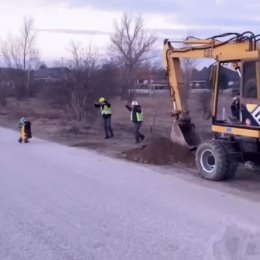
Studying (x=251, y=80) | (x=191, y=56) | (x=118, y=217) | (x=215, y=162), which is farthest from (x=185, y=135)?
(x=118, y=217)

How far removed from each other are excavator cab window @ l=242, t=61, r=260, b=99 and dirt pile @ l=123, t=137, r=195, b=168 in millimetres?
3131

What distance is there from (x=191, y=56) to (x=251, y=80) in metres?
2.92

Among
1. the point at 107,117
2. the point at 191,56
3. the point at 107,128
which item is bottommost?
the point at 107,128

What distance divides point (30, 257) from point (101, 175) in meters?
6.15

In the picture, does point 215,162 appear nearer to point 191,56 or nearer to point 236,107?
point 236,107

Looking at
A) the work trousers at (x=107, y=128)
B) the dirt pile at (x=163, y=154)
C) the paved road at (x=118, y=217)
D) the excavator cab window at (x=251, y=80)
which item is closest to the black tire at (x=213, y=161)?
the paved road at (x=118, y=217)

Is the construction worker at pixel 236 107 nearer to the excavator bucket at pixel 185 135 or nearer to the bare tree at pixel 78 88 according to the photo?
the excavator bucket at pixel 185 135

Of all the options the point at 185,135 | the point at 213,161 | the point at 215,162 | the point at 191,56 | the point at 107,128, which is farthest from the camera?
the point at 107,128

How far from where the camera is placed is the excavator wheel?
12000mm

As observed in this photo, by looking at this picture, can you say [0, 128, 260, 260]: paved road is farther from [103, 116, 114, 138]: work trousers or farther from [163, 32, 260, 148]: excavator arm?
[103, 116, 114, 138]: work trousers

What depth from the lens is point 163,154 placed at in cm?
1513

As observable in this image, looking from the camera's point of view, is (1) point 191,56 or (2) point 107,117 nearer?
(1) point 191,56

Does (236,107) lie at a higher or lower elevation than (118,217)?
higher

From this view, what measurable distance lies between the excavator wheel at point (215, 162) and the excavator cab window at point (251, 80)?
4.30 ft
